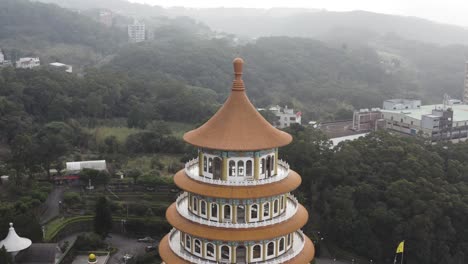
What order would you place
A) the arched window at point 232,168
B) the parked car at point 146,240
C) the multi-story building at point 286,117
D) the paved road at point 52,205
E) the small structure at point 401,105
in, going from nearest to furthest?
the arched window at point 232,168, the parked car at point 146,240, the paved road at point 52,205, the multi-story building at point 286,117, the small structure at point 401,105

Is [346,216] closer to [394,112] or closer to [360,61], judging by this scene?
[394,112]

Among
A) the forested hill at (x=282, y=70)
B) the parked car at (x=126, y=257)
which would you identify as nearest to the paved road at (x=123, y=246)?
the parked car at (x=126, y=257)

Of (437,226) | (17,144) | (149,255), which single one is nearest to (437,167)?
(437,226)

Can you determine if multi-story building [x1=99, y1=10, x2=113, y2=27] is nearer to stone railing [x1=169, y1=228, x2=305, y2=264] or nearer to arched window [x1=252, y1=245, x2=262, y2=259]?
stone railing [x1=169, y1=228, x2=305, y2=264]

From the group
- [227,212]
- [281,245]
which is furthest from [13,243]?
[281,245]

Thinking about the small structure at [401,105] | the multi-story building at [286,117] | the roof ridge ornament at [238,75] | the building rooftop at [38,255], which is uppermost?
the roof ridge ornament at [238,75]

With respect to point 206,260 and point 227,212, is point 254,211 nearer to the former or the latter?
point 227,212

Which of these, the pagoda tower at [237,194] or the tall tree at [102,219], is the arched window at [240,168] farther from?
the tall tree at [102,219]
